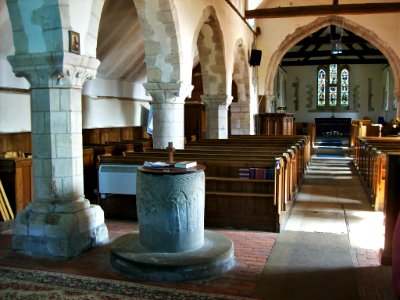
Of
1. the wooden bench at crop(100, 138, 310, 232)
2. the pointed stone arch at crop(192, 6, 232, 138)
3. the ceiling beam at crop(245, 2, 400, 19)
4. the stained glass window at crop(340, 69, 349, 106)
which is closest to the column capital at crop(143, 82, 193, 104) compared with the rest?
the wooden bench at crop(100, 138, 310, 232)

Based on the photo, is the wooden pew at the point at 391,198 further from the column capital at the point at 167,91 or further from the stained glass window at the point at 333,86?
the stained glass window at the point at 333,86

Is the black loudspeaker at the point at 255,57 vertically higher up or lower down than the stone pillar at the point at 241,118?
higher up

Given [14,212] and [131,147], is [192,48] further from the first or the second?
[14,212]

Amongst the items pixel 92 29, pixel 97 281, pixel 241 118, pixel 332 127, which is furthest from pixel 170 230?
pixel 332 127

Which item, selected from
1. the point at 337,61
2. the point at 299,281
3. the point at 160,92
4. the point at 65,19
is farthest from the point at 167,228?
the point at 337,61

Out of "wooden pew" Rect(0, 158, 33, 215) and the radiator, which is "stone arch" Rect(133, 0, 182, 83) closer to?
the radiator

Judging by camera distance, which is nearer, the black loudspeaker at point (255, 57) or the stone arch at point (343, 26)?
the black loudspeaker at point (255, 57)

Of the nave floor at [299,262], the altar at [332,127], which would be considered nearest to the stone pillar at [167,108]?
the nave floor at [299,262]

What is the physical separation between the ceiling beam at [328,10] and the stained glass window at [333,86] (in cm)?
1432

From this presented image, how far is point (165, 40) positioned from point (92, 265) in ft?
15.2

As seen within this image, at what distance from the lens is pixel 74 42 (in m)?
4.59

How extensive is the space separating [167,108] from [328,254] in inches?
165

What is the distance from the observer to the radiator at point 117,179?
614 cm

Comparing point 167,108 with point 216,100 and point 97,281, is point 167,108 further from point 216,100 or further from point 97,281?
point 97,281
